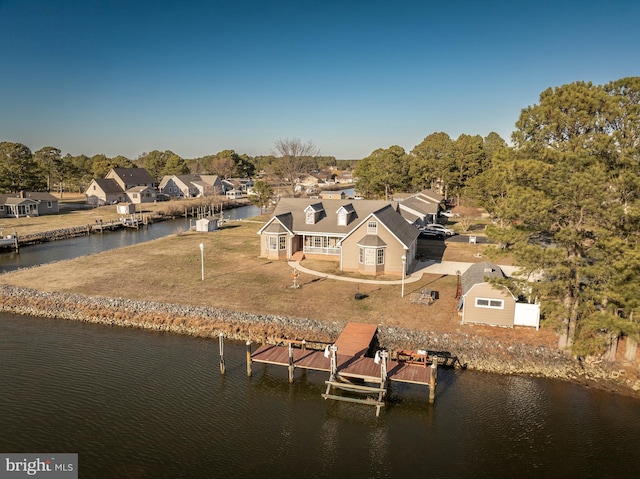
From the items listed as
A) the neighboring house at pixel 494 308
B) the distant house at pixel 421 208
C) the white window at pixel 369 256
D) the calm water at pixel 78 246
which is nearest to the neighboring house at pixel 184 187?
the calm water at pixel 78 246

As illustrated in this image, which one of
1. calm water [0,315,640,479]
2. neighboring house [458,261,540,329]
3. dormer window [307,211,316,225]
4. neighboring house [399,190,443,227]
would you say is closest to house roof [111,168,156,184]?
neighboring house [399,190,443,227]

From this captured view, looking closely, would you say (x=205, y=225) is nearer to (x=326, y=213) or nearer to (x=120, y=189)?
(x=326, y=213)

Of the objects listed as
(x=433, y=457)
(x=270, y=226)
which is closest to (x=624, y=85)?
(x=433, y=457)

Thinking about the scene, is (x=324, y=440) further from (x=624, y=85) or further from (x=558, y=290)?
(x=624, y=85)

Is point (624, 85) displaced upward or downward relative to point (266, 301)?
upward

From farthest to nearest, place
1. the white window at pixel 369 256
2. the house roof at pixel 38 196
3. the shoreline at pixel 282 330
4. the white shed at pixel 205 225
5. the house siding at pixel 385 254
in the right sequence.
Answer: the house roof at pixel 38 196 → the white shed at pixel 205 225 → the house siding at pixel 385 254 → the white window at pixel 369 256 → the shoreline at pixel 282 330

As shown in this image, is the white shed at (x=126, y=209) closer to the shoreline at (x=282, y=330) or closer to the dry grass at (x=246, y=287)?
the dry grass at (x=246, y=287)
